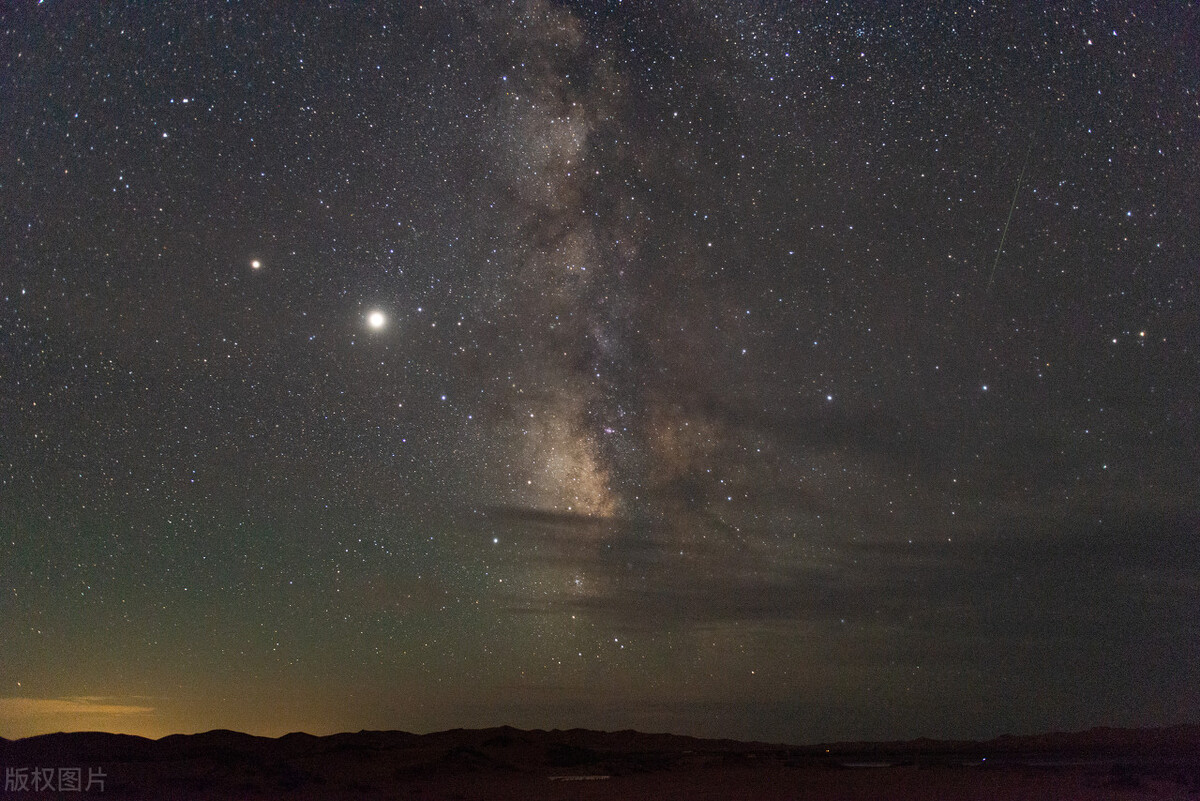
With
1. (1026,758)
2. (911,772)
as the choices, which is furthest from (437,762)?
(1026,758)

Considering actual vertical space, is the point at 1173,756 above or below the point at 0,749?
below

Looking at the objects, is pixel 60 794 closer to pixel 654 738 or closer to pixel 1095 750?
pixel 654 738

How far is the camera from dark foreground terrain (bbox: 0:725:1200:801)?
69.2ft

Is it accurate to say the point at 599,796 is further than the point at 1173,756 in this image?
No

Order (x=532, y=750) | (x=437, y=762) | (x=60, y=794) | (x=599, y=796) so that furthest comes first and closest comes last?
1. (x=532, y=750)
2. (x=437, y=762)
3. (x=599, y=796)
4. (x=60, y=794)

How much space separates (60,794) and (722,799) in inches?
643

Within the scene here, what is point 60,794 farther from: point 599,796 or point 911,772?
point 911,772

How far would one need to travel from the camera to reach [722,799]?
20562 mm

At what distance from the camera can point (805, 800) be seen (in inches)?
790

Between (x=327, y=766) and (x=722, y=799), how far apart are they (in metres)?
14.4

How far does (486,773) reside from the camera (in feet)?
90.8

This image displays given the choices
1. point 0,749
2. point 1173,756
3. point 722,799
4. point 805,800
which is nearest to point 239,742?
point 0,749

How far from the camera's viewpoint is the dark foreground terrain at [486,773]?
21.1m

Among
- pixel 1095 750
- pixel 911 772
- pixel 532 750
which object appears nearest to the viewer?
pixel 911 772
